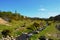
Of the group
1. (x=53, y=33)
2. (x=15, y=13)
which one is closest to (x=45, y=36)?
(x=53, y=33)

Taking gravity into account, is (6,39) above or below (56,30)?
below

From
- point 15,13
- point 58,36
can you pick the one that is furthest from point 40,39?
point 15,13

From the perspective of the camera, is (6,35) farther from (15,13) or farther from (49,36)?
(15,13)

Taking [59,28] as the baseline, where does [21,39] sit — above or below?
below

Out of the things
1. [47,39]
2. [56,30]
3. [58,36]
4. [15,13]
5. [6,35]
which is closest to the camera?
[47,39]

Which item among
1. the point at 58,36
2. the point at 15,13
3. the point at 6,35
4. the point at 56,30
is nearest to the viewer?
the point at 58,36

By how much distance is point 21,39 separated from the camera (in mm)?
27797

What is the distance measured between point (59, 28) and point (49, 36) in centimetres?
445

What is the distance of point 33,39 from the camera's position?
23.2m

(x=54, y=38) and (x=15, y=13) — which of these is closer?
(x=54, y=38)

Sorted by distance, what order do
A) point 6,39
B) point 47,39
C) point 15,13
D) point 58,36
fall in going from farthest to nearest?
point 15,13 → point 6,39 → point 58,36 → point 47,39

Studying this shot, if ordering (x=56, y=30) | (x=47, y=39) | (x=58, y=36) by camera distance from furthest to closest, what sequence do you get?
(x=56, y=30)
(x=58, y=36)
(x=47, y=39)

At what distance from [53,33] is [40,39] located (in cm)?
349

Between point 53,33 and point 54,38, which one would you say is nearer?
point 54,38
